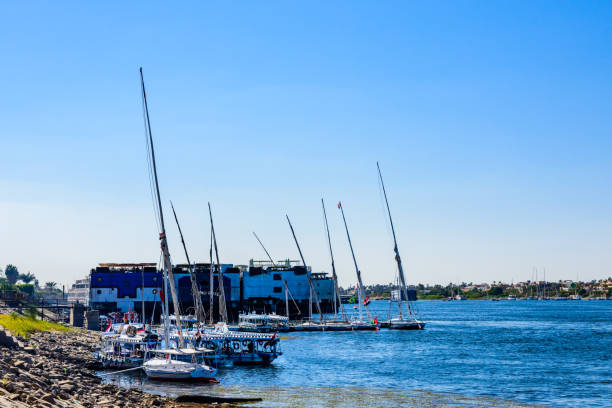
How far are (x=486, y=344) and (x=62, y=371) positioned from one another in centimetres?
6289

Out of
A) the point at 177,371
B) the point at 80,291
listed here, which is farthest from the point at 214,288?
the point at 177,371

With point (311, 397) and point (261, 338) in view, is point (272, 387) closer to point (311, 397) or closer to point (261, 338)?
point (311, 397)

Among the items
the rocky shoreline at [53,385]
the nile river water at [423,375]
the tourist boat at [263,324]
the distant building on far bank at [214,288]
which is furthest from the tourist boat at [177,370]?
the distant building on far bank at [214,288]

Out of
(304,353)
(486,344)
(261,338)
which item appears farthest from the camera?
(486,344)

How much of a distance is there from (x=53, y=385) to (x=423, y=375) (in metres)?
34.3

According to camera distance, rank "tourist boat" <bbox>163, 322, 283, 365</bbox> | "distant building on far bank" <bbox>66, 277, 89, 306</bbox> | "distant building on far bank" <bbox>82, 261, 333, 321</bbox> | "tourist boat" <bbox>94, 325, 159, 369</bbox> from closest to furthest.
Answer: "tourist boat" <bbox>94, 325, 159, 369</bbox> < "tourist boat" <bbox>163, 322, 283, 365</bbox> < "distant building on far bank" <bbox>82, 261, 333, 321</bbox> < "distant building on far bank" <bbox>66, 277, 89, 306</bbox>

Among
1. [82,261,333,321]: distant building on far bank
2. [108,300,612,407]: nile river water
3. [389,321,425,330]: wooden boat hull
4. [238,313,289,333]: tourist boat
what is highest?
[82,261,333,321]: distant building on far bank

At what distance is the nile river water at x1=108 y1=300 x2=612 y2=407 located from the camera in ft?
145

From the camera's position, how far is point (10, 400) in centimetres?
2423

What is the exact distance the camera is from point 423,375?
57.7 meters

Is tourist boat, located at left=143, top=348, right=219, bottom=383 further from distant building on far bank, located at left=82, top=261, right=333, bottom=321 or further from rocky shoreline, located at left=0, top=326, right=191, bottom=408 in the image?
distant building on far bank, located at left=82, top=261, right=333, bottom=321

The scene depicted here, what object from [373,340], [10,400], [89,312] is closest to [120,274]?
[89,312]

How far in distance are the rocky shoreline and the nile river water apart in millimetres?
4751

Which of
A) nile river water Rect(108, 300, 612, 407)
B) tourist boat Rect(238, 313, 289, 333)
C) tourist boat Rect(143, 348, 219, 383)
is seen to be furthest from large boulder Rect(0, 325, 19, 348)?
tourist boat Rect(238, 313, 289, 333)
